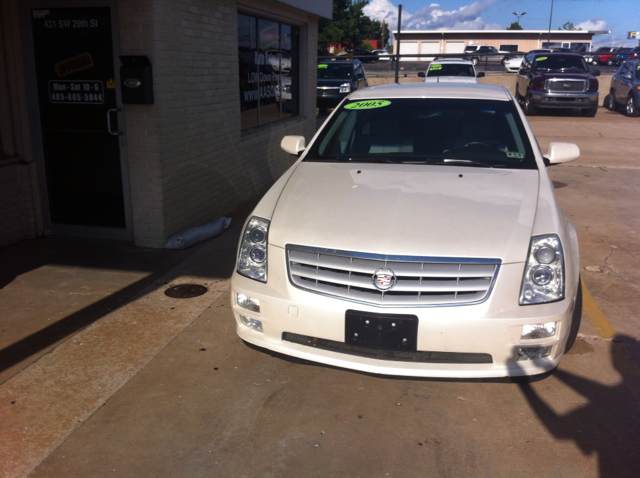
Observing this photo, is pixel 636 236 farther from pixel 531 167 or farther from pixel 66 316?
pixel 66 316

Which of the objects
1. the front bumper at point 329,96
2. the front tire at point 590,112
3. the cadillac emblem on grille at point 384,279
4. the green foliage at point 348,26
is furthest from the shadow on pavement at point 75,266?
the green foliage at point 348,26

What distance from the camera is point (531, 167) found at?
4.16m

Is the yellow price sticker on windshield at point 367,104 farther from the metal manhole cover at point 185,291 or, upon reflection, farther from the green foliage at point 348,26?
the green foliage at point 348,26

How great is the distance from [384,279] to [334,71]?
63.3ft

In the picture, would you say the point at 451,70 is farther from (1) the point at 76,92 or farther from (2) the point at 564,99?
(1) the point at 76,92

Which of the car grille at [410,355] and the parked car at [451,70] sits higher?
the parked car at [451,70]

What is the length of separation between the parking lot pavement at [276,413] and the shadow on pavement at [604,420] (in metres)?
0.01

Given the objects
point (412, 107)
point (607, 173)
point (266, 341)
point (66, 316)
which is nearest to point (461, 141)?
point (412, 107)

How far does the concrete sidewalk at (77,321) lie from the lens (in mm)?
3314

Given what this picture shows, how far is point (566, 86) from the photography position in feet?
59.8

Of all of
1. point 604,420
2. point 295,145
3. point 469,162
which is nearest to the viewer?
point 604,420

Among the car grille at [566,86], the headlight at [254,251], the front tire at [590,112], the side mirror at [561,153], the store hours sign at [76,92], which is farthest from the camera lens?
the front tire at [590,112]

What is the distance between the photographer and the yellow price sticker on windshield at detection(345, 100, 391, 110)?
4918mm

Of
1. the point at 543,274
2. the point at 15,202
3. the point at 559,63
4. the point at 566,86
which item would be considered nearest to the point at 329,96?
the point at 566,86
